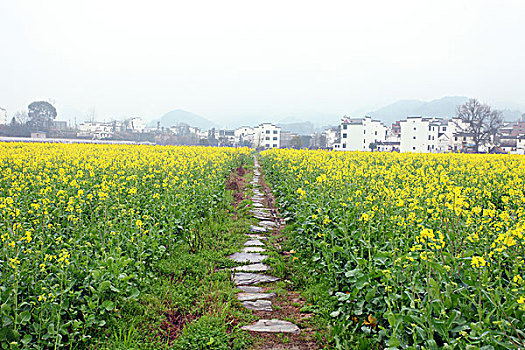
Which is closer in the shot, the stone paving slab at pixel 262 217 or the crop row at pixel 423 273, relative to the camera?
the crop row at pixel 423 273

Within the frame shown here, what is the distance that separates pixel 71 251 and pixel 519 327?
457cm

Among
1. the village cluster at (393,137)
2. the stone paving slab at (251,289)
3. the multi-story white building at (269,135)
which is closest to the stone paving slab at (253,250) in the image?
the stone paving slab at (251,289)

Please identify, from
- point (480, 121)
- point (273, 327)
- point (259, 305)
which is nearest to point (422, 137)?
point (480, 121)

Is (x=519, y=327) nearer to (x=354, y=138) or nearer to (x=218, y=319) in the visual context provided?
(x=218, y=319)

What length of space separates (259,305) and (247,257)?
1867 millimetres

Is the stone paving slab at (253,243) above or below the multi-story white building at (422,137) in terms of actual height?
below

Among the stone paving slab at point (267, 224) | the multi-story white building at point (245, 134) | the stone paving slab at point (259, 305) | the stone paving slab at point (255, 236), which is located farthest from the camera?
the multi-story white building at point (245, 134)

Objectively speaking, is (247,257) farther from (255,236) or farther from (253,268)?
(255,236)

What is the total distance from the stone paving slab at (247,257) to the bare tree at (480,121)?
77912 mm

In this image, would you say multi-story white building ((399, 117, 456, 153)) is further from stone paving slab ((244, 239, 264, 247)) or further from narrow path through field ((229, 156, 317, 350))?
narrow path through field ((229, 156, 317, 350))

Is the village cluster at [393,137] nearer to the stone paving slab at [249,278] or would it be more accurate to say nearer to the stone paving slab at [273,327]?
the stone paving slab at [249,278]

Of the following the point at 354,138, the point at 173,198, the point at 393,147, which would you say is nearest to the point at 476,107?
the point at 393,147

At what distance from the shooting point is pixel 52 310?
3.57m

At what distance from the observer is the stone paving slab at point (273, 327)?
4.53m
